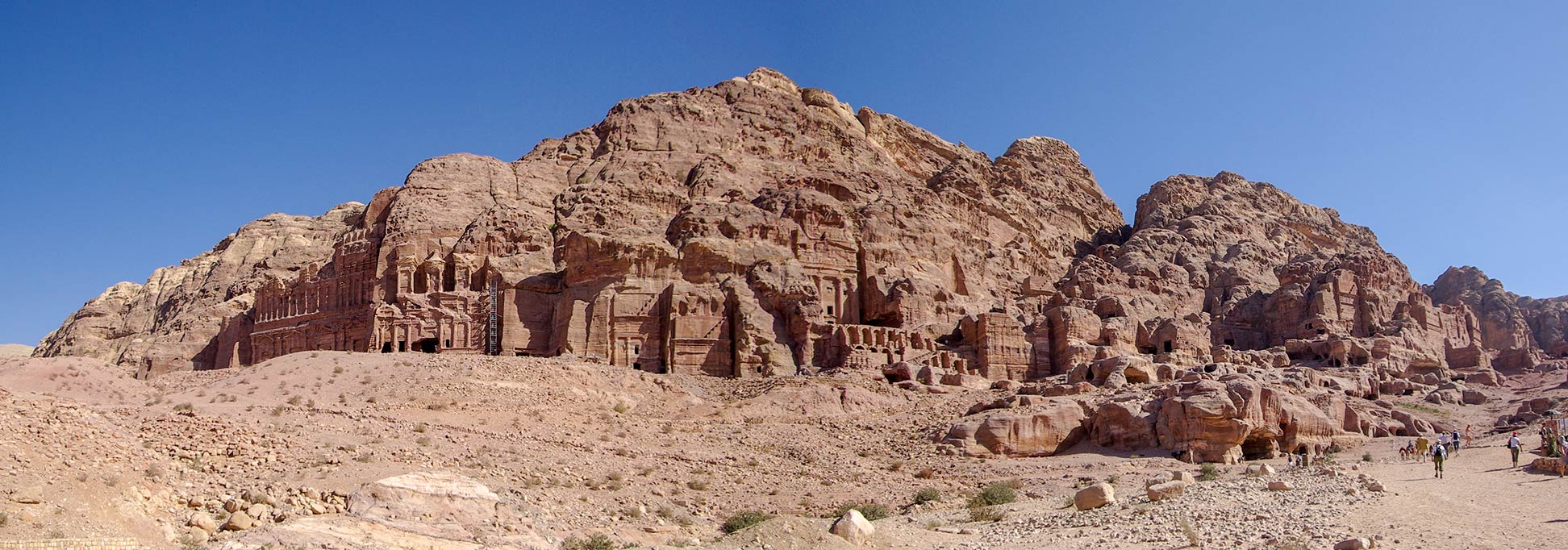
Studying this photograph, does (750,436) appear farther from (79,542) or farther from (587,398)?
(79,542)

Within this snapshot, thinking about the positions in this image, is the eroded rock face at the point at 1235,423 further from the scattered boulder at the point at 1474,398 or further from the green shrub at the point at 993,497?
the scattered boulder at the point at 1474,398

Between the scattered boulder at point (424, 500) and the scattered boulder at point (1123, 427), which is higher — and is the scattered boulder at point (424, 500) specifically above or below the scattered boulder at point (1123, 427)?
below

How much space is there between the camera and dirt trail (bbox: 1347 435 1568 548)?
20422mm

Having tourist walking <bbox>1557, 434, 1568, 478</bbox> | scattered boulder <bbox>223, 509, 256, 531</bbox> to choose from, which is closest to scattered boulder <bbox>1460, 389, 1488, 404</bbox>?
tourist walking <bbox>1557, 434, 1568, 478</bbox>

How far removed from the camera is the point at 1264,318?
7569 cm

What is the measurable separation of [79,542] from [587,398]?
26.3m

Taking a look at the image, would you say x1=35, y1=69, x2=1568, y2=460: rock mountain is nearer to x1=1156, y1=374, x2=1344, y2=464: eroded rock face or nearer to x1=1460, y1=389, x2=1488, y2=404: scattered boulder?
x1=1156, y1=374, x2=1344, y2=464: eroded rock face

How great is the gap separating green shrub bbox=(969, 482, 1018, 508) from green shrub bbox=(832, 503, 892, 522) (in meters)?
2.13

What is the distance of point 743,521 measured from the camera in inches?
1094

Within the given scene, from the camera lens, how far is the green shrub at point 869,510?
95.5 ft

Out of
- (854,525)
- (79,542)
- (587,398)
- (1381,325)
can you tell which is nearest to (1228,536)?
(854,525)

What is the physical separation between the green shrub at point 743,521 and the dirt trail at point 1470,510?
12.0 metres

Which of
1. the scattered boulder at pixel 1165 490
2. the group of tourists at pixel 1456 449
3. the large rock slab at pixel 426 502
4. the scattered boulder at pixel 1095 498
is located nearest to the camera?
the large rock slab at pixel 426 502

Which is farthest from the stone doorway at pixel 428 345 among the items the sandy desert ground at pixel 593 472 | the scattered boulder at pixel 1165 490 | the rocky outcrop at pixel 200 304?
the scattered boulder at pixel 1165 490
